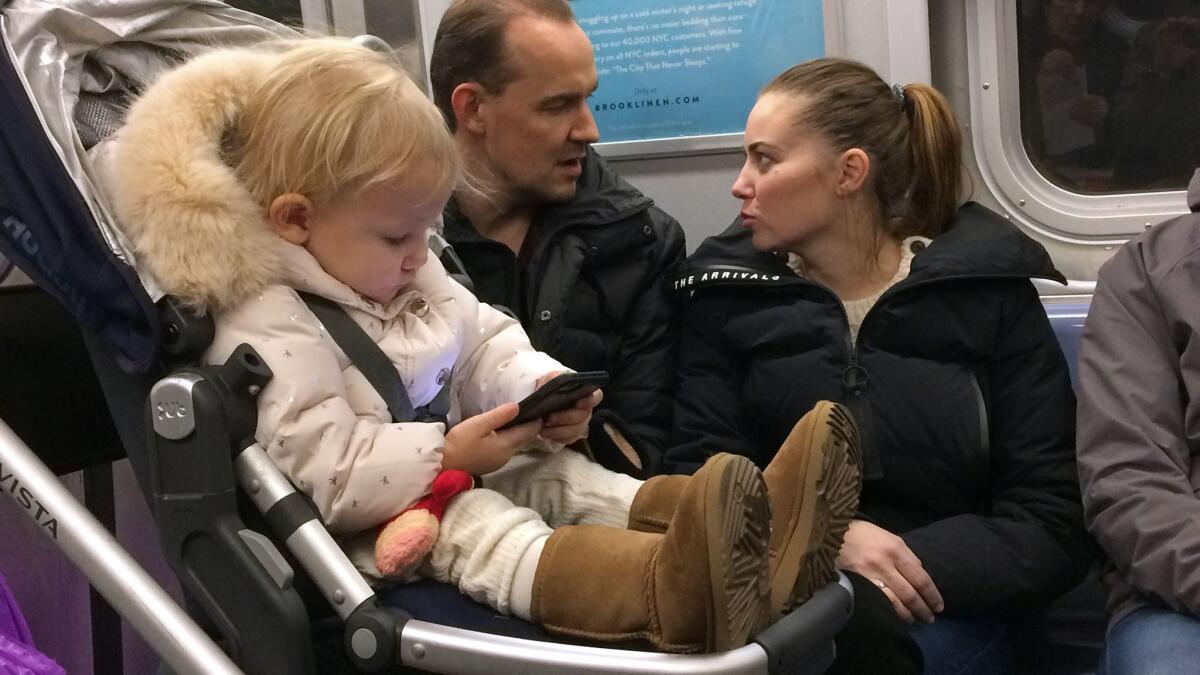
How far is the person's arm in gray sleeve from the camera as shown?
1.84m

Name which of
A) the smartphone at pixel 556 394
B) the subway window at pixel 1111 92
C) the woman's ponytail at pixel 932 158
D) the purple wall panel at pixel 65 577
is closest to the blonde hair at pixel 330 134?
the smartphone at pixel 556 394

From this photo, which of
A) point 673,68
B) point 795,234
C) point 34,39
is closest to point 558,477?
point 795,234

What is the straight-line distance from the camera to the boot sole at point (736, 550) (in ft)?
4.37

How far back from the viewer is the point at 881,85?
7.93ft

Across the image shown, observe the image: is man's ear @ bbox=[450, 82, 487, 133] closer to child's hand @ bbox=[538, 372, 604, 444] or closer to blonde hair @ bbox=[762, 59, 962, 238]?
blonde hair @ bbox=[762, 59, 962, 238]

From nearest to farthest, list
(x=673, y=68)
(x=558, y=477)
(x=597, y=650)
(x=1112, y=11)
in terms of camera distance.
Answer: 1. (x=597, y=650)
2. (x=558, y=477)
3. (x=1112, y=11)
4. (x=673, y=68)

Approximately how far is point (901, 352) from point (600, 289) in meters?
0.63

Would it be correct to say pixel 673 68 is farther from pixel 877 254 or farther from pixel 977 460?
pixel 977 460

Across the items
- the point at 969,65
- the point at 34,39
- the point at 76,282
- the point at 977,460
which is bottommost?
the point at 977,460

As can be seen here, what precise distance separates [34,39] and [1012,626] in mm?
1944

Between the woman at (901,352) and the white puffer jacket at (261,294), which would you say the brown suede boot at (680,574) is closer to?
the white puffer jacket at (261,294)

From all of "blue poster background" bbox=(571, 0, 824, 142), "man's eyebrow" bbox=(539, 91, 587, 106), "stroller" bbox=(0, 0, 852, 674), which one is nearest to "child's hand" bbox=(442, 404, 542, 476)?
"stroller" bbox=(0, 0, 852, 674)

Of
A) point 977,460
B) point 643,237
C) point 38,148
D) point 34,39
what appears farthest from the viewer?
point 643,237

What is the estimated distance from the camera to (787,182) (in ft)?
7.67
